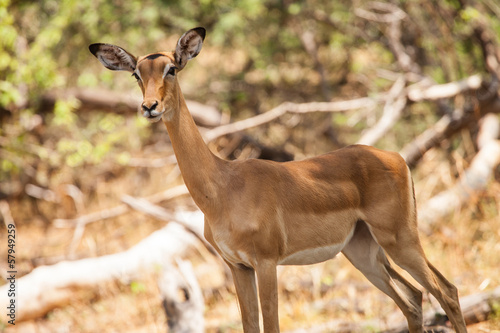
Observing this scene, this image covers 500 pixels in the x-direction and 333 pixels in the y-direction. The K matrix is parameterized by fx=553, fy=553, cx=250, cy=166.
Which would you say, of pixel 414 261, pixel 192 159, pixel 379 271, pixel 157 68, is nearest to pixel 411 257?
pixel 414 261

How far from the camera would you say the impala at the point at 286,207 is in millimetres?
3994

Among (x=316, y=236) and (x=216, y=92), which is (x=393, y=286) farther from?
(x=216, y=92)

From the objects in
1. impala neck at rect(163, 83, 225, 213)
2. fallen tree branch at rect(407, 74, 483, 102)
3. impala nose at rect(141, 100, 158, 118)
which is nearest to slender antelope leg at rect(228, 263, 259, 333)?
impala neck at rect(163, 83, 225, 213)

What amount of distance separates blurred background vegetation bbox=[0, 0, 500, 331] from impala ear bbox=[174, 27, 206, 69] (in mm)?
4895

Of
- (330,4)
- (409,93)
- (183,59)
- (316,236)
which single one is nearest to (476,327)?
(316,236)

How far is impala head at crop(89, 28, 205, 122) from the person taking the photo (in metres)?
3.70

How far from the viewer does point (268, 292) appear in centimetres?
399

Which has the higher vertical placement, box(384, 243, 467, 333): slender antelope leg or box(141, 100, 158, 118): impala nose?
box(141, 100, 158, 118): impala nose

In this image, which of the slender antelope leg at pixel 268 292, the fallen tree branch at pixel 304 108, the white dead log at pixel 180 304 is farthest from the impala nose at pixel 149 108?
the fallen tree branch at pixel 304 108

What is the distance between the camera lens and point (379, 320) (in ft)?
18.4

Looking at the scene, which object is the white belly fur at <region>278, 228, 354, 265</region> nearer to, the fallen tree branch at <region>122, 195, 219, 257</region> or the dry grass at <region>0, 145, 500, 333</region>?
the dry grass at <region>0, 145, 500, 333</region>

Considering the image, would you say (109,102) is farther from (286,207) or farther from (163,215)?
(286,207)

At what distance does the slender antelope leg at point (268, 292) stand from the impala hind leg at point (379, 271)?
107 cm

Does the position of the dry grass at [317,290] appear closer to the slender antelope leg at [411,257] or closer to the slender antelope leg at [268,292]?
the slender antelope leg at [411,257]
